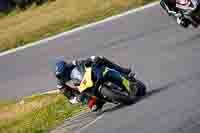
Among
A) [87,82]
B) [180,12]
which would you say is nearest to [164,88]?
[87,82]

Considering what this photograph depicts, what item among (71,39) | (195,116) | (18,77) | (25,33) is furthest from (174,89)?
(25,33)

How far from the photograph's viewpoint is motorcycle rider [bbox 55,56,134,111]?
14711mm

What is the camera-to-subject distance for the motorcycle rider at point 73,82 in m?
14.7

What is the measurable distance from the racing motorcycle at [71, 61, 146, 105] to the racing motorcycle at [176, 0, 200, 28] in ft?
15.5

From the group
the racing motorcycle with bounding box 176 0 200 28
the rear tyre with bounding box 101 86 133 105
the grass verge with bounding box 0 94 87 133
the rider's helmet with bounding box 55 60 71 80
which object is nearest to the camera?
the rear tyre with bounding box 101 86 133 105

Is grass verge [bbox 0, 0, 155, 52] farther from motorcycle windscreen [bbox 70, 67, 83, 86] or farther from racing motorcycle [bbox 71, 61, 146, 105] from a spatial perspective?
racing motorcycle [bbox 71, 61, 146, 105]

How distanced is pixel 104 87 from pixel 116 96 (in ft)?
1.07

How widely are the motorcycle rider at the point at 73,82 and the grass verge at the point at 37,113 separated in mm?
744

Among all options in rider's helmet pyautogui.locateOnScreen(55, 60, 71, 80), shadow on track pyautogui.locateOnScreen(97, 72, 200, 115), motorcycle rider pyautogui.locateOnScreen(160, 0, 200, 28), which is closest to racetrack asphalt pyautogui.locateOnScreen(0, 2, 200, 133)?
shadow on track pyautogui.locateOnScreen(97, 72, 200, 115)

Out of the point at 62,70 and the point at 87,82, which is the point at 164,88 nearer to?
the point at 87,82

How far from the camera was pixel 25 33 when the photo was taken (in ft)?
98.9

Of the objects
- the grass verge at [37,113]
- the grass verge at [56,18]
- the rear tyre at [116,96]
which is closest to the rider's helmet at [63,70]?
the rear tyre at [116,96]

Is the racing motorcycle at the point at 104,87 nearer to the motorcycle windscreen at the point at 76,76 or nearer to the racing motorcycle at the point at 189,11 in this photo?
the motorcycle windscreen at the point at 76,76

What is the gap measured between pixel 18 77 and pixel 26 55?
10.3 feet
